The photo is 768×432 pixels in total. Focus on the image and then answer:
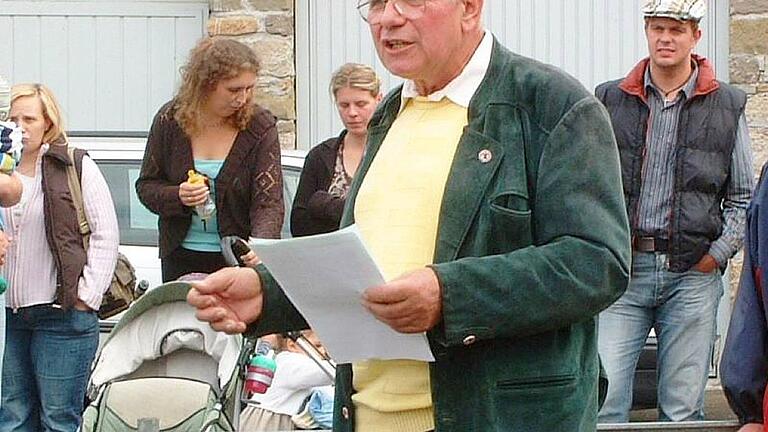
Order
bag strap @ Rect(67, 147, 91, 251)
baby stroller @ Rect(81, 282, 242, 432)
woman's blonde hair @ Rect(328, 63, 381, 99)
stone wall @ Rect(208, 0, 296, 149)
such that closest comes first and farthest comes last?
baby stroller @ Rect(81, 282, 242, 432) < bag strap @ Rect(67, 147, 91, 251) < woman's blonde hair @ Rect(328, 63, 381, 99) < stone wall @ Rect(208, 0, 296, 149)

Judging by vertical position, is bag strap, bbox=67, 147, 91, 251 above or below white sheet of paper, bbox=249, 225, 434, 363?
below

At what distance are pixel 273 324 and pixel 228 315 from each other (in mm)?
157

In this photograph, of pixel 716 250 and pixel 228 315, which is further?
pixel 716 250

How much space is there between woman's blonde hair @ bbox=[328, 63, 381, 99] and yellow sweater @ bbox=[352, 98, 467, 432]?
4.08m

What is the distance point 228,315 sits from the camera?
305 centimetres

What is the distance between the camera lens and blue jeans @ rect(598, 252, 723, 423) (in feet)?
21.6

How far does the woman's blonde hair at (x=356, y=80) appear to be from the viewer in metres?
7.31

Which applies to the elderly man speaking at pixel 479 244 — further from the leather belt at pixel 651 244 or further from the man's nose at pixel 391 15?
the leather belt at pixel 651 244

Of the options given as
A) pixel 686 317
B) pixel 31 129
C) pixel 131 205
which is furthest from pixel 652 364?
pixel 31 129

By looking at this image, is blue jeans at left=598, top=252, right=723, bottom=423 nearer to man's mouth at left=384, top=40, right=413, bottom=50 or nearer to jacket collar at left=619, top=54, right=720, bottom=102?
jacket collar at left=619, top=54, right=720, bottom=102

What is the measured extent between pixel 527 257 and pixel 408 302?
246 millimetres

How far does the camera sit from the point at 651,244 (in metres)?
6.55

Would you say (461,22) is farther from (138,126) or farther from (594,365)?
(138,126)

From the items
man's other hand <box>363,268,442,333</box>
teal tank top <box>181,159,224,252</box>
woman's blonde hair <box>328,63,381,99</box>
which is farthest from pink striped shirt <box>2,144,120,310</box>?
man's other hand <box>363,268,442,333</box>
